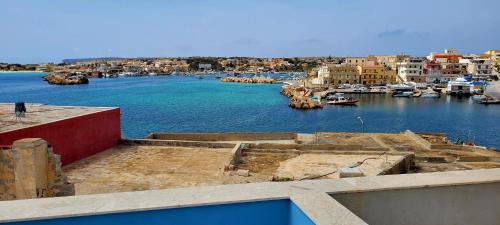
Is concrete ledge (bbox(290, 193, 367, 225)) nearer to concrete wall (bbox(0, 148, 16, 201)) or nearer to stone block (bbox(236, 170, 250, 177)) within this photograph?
concrete wall (bbox(0, 148, 16, 201))

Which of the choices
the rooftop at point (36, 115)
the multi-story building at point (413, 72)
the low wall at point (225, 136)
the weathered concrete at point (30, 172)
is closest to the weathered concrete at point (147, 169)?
the rooftop at point (36, 115)

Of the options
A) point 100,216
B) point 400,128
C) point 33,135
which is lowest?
point 400,128

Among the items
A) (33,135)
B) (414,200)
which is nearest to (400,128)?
(33,135)

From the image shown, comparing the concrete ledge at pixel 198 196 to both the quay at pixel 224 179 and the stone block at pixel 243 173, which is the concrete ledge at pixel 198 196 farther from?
the stone block at pixel 243 173

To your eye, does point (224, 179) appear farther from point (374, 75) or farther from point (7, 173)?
point (374, 75)

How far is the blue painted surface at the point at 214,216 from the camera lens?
2504mm

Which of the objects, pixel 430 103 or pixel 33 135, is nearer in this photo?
pixel 33 135

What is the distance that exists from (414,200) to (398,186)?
0.18m

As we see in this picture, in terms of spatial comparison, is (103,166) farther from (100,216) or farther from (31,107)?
(100,216)

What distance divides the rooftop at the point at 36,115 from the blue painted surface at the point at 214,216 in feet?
28.0

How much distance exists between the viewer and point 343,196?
113 inches

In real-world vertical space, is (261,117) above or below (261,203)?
below

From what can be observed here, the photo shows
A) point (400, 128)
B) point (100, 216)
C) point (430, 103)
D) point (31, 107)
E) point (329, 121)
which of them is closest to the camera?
point (100, 216)

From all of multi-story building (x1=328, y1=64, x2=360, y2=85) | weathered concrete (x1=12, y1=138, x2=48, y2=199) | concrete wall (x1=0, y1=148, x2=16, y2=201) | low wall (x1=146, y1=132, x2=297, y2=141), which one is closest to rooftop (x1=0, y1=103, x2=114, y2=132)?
concrete wall (x1=0, y1=148, x2=16, y2=201)
